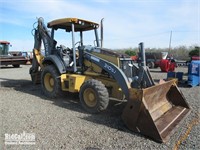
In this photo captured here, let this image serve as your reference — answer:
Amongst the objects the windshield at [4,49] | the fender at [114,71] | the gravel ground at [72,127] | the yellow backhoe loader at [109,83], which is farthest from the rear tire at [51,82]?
the windshield at [4,49]

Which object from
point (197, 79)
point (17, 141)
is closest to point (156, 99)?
point (17, 141)

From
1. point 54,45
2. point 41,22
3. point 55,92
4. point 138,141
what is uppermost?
point 41,22

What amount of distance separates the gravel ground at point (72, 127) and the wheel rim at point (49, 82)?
0.61m

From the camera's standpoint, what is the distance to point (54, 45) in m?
7.10

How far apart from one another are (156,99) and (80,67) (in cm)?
251

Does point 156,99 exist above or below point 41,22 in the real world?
below

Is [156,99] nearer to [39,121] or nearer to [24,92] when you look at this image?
[39,121]

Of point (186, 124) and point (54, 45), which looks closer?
point (186, 124)

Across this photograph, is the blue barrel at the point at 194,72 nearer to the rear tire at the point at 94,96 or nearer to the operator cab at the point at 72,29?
the operator cab at the point at 72,29

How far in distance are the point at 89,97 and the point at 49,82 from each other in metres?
2.23

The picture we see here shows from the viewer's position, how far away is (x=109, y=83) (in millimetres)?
5598

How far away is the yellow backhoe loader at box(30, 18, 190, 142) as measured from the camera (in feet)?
13.1
